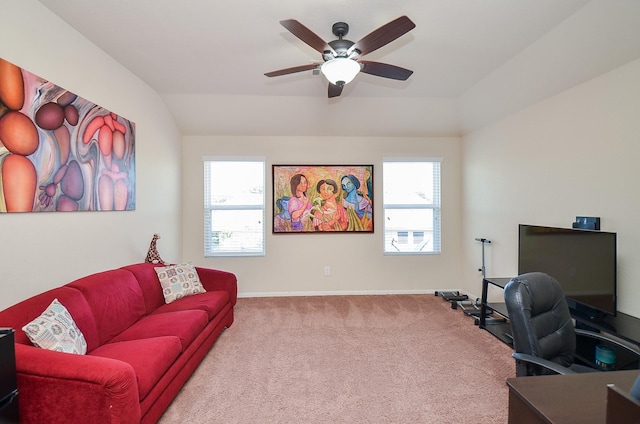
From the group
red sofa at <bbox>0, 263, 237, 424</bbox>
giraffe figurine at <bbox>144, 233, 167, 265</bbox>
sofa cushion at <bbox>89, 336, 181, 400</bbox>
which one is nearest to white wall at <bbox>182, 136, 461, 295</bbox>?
giraffe figurine at <bbox>144, 233, 167, 265</bbox>

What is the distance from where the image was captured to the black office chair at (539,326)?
1.61 m

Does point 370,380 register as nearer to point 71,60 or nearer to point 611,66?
point 611,66

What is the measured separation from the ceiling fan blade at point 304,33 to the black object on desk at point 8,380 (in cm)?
215

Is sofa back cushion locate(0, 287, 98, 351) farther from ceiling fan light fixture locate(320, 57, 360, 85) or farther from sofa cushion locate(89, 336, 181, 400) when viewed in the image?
ceiling fan light fixture locate(320, 57, 360, 85)

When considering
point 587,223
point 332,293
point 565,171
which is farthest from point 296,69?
point 332,293

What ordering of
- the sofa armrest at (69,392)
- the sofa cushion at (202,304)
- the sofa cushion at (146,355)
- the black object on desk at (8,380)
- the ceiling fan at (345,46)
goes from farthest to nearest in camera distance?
the sofa cushion at (202,304)
the ceiling fan at (345,46)
the sofa cushion at (146,355)
the sofa armrest at (69,392)
the black object on desk at (8,380)

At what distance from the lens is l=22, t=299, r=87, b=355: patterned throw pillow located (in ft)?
5.43

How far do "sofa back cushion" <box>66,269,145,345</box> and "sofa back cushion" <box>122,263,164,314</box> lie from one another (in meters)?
0.08

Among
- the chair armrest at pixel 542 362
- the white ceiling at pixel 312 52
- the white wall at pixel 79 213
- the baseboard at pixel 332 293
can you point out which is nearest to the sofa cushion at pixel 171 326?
the white wall at pixel 79 213

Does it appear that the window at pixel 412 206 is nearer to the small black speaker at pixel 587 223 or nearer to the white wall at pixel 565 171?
the white wall at pixel 565 171

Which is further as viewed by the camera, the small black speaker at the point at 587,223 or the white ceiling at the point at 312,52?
the small black speaker at the point at 587,223

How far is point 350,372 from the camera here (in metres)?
2.51

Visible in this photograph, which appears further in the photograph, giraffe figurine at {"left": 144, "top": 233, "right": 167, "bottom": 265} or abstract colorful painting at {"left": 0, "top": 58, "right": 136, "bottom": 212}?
giraffe figurine at {"left": 144, "top": 233, "right": 167, "bottom": 265}

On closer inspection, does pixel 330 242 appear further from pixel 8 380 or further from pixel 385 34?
pixel 8 380
